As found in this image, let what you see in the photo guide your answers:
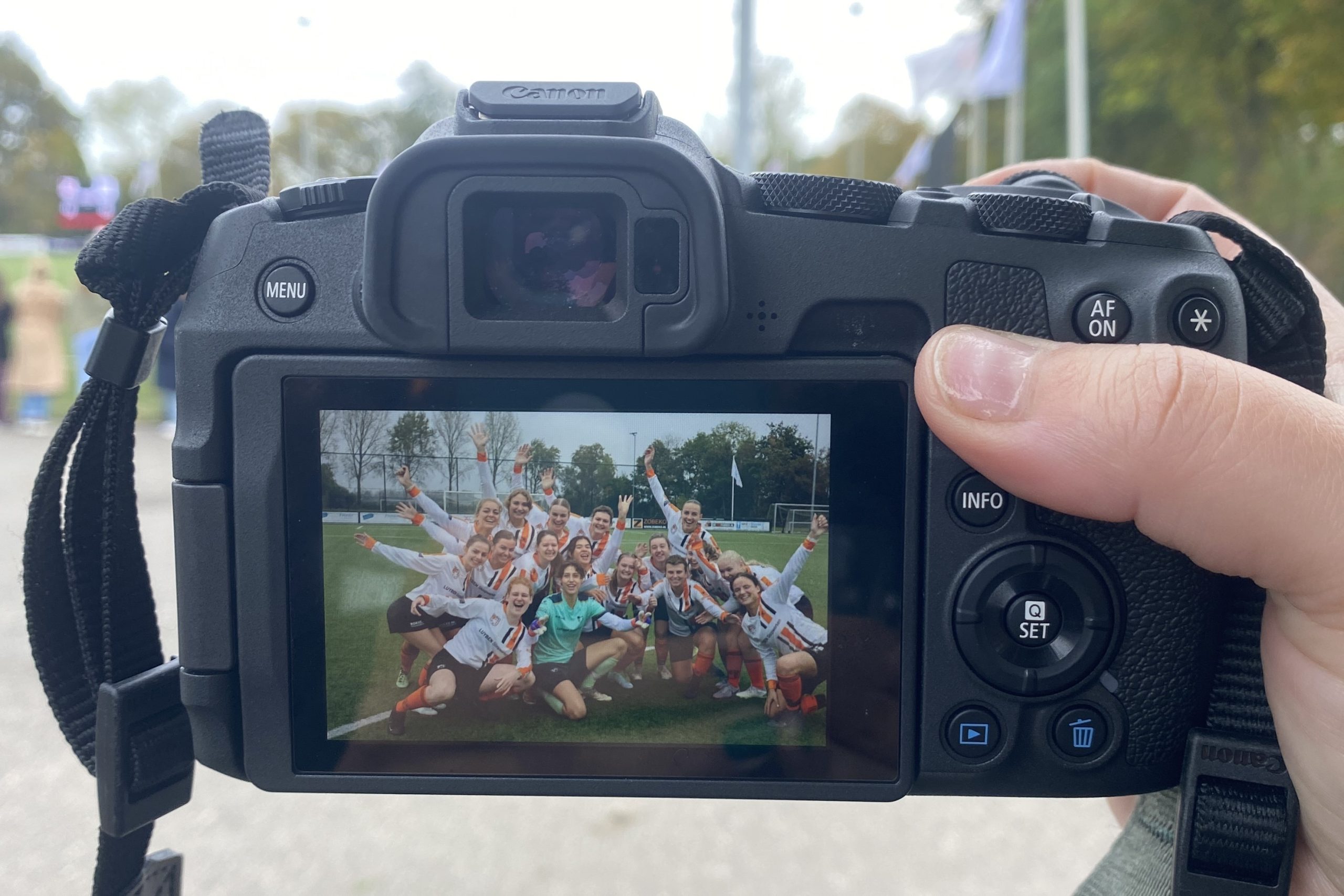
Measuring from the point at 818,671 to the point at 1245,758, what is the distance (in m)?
0.32

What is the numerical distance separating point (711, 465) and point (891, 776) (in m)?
0.28

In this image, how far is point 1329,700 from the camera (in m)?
0.66

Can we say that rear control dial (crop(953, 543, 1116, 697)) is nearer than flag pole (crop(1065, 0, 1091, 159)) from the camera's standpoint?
Yes

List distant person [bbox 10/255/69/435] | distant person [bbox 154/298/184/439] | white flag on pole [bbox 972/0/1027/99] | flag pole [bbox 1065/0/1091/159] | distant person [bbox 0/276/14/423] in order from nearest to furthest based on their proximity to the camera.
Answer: distant person [bbox 154/298/184/439], distant person [bbox 10/255/69/435], distant person [bbox 0/276/14/423], flag pole [bbox 1065/0/1091/159], white flag on pole [bbox 972/0/1027/99]

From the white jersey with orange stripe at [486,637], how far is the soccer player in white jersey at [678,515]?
0.13 metres

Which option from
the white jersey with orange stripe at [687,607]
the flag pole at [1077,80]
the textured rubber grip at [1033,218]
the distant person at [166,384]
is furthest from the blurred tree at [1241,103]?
the white jersey with orange stripe at [687,607]

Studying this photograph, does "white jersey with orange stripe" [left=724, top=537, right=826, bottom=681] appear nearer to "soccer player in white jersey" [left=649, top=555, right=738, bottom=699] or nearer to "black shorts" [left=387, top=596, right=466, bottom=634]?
"soccer player in white jersey" [left=649, top=555, right=738, bottom=699]

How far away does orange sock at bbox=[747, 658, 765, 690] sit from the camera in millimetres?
685

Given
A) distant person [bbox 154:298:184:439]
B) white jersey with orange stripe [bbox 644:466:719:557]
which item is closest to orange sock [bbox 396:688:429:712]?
white jersey with orange stripe [bbox 644:466:719:557]

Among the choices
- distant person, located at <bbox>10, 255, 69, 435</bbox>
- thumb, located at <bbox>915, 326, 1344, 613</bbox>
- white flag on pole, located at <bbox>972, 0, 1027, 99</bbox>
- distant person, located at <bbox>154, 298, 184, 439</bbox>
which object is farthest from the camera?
white flag on pole, located at <bbox>972, 0, 1027, 99</bbox>

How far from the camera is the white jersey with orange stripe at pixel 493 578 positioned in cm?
68

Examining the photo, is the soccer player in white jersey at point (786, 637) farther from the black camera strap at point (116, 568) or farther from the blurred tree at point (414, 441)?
the black camera strap at point (116, 568)

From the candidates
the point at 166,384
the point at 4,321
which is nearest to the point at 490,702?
the point at 166,384

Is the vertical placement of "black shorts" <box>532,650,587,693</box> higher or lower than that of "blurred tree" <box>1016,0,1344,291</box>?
lower
